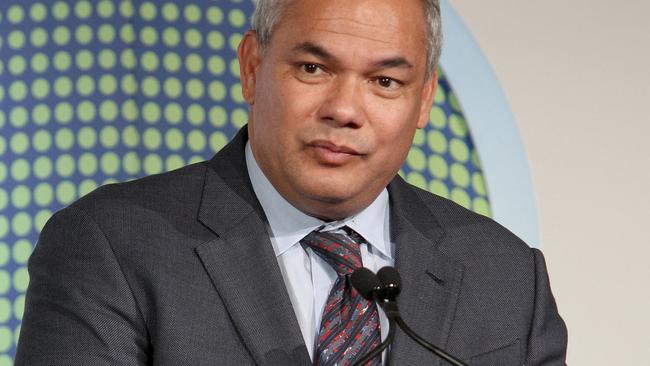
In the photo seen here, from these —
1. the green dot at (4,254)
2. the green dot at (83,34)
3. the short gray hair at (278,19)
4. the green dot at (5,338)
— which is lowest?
the green dot at (5,338)

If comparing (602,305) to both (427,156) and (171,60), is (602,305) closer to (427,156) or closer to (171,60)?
(427,156)

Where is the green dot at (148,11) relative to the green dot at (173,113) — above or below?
above

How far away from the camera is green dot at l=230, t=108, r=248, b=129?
2.32 meters

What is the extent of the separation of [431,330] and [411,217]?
0.22 m

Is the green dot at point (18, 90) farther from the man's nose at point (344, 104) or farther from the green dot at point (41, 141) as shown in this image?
the man's nose at point (344, 104)

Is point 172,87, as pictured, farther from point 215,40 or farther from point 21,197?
point 21,197

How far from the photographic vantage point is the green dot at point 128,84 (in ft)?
7.49

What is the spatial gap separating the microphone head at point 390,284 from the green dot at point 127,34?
1.03 m

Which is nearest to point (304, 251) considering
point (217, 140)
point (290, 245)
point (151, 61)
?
point (290, 245)

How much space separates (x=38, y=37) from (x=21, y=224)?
0.37 meters

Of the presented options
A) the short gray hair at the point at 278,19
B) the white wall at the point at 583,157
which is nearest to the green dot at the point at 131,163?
the short gray hair at the point at 278,19

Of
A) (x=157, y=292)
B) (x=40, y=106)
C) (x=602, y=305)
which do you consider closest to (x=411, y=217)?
(x=157, y=292)

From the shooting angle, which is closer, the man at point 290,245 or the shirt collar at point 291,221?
the man at point 290,245

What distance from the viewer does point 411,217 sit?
187 centimetres
